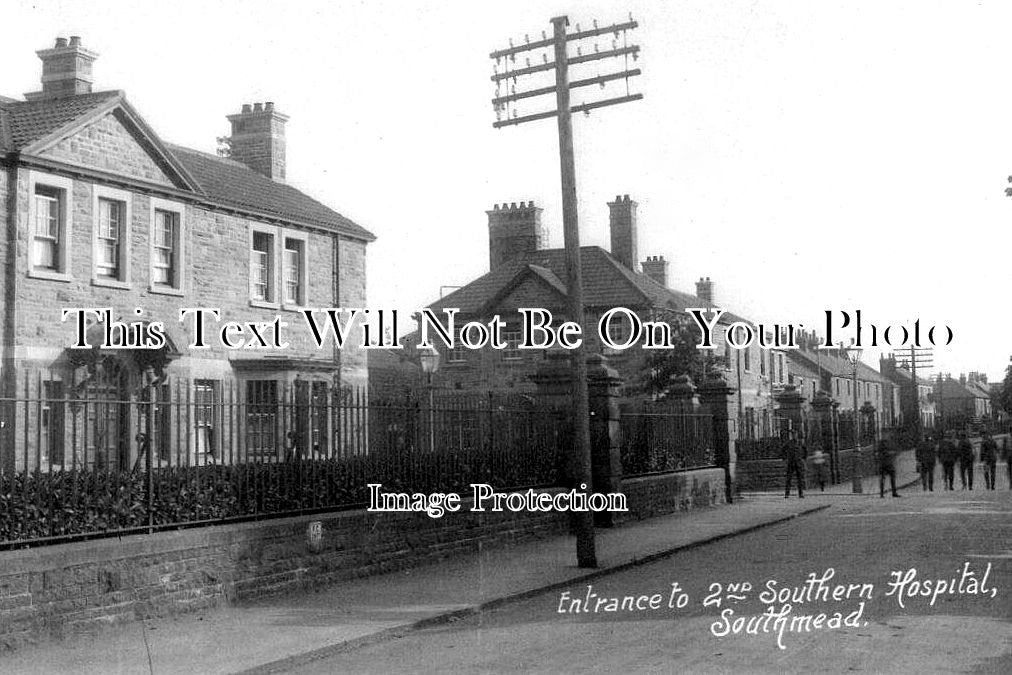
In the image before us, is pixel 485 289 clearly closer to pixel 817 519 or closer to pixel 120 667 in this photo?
pixel 817 519

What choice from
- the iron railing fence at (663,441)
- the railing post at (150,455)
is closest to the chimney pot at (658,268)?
the iron railing fence at (663,441)

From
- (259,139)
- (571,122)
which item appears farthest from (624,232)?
(571,122)

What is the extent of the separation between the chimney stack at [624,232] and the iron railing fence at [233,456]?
33648 mm

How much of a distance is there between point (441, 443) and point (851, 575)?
551 centimetres

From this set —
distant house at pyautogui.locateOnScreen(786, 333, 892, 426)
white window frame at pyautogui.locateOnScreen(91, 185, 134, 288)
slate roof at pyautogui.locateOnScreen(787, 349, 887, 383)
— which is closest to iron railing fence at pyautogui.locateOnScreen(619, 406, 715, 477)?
white window frame at pyautogui.locateOnScreen(91, 185, 134, 288)

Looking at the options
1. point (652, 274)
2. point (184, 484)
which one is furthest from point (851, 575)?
point (652, 274)

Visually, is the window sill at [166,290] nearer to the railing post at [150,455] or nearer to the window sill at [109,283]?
the window sill at [109,283]

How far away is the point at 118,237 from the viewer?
23703 mm

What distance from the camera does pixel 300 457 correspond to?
12.2 meters

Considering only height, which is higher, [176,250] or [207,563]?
[176,250]

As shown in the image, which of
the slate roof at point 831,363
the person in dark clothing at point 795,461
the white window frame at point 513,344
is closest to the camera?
the person in dark clothing at point 795,461

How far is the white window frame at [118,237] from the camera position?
22.9 m

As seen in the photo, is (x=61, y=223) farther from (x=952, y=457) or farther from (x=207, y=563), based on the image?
(x=952, y=457)

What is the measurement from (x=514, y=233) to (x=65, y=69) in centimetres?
2676
